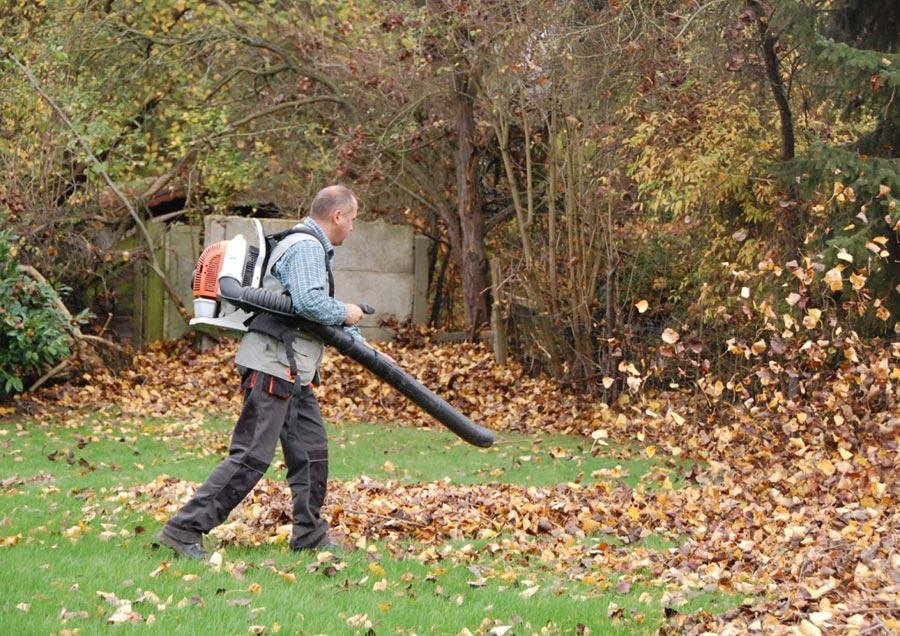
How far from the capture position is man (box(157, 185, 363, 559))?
6375 millimetres

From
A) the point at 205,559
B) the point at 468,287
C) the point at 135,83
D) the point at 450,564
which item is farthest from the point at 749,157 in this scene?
the point at 135,83

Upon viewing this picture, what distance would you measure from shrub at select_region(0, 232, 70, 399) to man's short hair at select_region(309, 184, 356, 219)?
835cm

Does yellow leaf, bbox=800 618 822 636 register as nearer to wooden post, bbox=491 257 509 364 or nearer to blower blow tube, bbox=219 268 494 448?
blower blow tube, bbox=219 268 494 448

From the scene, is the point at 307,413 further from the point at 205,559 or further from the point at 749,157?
the point at 749,157

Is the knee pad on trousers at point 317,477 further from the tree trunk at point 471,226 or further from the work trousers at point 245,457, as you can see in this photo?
the tree trunk at point 471,226

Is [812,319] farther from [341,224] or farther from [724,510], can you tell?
[341,224]

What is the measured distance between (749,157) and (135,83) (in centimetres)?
972

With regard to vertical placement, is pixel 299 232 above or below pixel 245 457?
above

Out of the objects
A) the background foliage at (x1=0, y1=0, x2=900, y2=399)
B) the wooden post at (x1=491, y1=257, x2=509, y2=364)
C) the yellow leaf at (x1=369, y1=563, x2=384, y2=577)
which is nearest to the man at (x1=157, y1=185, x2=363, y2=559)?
the yellow leaf at (x1=369, y1=563, x2=384, y2=577)

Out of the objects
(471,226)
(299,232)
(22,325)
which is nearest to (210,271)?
(299,232)

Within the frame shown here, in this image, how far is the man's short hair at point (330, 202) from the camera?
6.58 m

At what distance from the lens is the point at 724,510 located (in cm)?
830

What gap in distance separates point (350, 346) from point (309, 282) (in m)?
0.44

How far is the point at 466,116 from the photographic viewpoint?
54.7 feet
